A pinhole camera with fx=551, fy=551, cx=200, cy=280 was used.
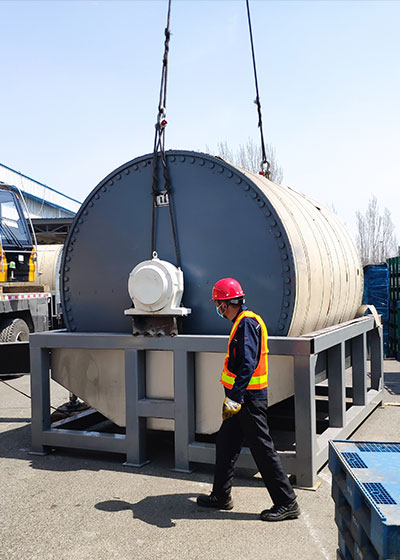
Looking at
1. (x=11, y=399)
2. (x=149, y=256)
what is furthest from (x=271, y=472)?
(x=11, y=399)

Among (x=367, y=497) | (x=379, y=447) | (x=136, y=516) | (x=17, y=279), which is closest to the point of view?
(x=367, y=497)

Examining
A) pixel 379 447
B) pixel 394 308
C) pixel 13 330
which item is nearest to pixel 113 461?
pixel 379 447

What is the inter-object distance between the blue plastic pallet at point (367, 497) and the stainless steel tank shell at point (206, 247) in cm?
196

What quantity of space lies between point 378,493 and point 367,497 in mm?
81

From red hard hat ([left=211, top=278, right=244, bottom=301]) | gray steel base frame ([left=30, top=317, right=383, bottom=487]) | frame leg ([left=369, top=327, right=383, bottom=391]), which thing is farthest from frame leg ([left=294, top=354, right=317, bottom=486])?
frame leg ([left=369, top=327, right=383, bottom=391])

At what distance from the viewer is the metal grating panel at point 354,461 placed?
2.61 metres

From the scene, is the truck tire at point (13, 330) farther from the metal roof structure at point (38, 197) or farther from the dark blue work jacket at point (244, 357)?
the metal roof structure at point (38, 197)

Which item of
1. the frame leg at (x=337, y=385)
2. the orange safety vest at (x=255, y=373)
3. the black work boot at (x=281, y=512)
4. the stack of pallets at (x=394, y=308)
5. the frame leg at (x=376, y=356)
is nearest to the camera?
the black work boot at (x=281, y=512)

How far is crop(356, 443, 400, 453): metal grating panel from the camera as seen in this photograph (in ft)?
9.28

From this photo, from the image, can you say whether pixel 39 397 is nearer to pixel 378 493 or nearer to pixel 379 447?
pixel 379 447

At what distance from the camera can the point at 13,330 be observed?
36.2 ft

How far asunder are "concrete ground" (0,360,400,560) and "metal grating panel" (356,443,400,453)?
3.01ft

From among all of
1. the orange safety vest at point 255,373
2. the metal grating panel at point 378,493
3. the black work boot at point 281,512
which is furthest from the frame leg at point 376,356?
the metal grating panel at point 378,493

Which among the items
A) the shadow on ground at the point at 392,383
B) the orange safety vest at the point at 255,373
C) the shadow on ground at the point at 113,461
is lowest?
the shadow on ground at the point at 392,383
